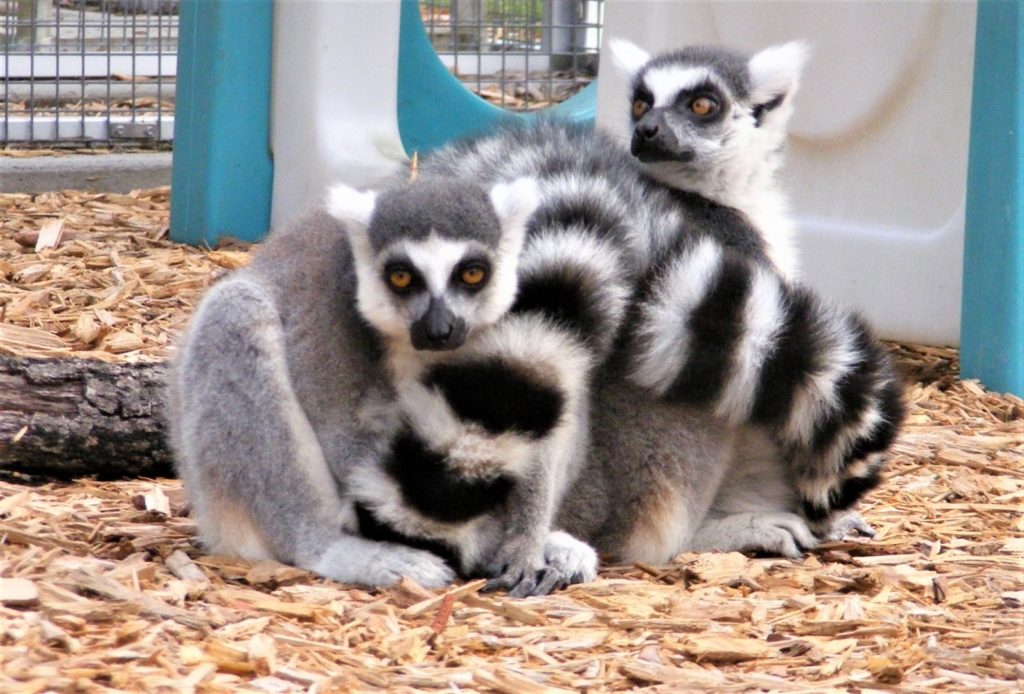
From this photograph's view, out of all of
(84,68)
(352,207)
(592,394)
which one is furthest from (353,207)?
(84,68)

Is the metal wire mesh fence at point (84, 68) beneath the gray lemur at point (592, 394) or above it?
above

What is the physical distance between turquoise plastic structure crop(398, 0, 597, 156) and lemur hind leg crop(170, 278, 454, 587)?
4435mm

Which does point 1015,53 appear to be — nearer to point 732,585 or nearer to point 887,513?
point 887,513

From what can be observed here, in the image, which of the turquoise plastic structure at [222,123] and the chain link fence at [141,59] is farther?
the chain link fence at [141,59]

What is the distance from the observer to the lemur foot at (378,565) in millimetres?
3129

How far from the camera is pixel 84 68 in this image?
7.62 m

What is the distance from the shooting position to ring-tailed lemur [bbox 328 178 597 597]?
3035mm

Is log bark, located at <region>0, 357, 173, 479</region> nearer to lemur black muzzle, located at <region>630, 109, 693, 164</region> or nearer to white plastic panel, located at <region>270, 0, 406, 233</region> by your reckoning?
lemur black muzzle, located at <region>630, 109, 693, 164</region>

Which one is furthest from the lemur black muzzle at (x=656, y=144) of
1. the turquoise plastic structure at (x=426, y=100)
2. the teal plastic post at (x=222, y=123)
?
the turquoise plastic structure at (x=426, y=100)

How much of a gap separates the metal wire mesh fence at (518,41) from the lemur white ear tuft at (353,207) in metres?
4.99

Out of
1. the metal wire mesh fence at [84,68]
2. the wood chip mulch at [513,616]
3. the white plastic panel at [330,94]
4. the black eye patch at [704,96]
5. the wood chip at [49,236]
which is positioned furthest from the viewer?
the metal wire mesh fence at [84,68]

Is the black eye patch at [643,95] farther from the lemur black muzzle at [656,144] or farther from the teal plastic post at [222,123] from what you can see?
the teal plastic post at [222,123]

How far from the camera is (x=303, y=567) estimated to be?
10.5 ft

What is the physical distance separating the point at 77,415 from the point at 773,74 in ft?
8.45
